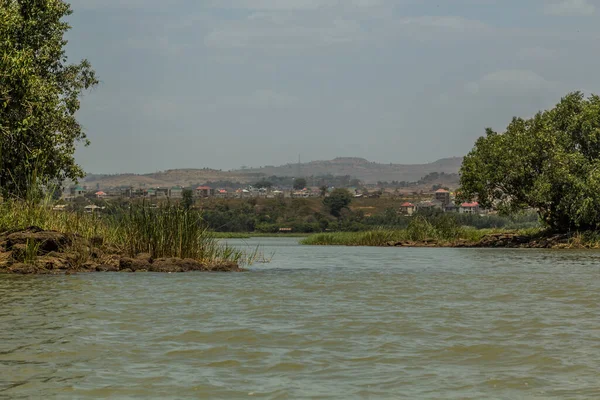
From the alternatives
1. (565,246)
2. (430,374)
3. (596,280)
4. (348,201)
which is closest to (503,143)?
(565,246)

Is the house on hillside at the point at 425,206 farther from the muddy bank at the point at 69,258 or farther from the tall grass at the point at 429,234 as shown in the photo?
the muddy bank at the point at 69,258

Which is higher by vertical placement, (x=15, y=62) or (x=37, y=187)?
(x=15, y=62)

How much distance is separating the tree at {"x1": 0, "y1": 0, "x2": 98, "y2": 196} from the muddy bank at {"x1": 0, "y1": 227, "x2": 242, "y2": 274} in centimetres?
158

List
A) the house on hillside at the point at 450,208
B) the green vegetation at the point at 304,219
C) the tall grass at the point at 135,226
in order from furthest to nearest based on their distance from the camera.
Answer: the house on hillside at the point at 450,208 → the green vegetation at the point at 304,219 → the tall grass at the point at 135,226

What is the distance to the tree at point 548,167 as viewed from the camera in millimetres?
41594

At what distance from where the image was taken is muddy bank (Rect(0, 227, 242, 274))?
20.2 m

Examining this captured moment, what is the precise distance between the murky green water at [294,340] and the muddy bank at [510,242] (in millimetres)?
25371

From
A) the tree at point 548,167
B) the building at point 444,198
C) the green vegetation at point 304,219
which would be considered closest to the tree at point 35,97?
the tree at point 548,167

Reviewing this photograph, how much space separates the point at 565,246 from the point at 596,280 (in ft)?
75.2

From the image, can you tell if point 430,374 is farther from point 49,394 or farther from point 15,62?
point 15,62

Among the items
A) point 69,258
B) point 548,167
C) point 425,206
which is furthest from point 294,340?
point 425,206

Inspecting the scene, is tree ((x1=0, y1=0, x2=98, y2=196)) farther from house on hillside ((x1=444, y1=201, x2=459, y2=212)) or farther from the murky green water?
house on hillside ((x1=444, y1=201, x2=459, y2=212))

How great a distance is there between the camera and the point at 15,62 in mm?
22156

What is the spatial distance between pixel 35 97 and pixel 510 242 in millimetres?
31633
